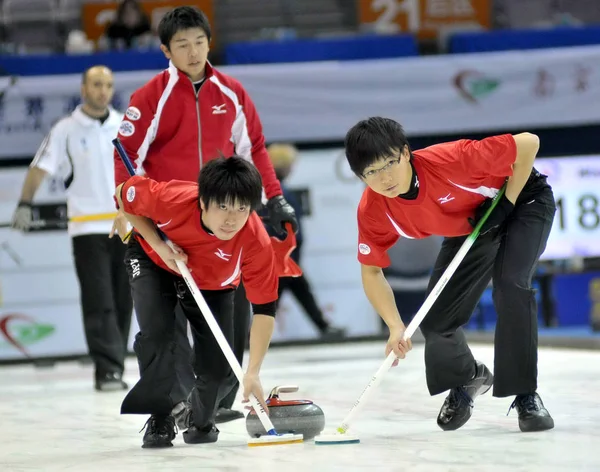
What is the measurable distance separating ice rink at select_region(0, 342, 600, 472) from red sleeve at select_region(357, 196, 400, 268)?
22.4 inches

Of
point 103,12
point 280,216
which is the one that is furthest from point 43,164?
point 103,12

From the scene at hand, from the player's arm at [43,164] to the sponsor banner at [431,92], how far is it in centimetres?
232

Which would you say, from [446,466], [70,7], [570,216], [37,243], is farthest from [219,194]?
[70,7]

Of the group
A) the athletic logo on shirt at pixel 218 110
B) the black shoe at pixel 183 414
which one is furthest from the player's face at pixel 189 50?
the black shoe at pixel 183 414

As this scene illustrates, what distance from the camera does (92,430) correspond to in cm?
408

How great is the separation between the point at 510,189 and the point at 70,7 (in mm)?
7134

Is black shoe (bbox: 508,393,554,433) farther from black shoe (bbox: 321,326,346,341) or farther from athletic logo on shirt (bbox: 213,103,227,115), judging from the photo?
black shoe (bbox: 321,326,346,341)

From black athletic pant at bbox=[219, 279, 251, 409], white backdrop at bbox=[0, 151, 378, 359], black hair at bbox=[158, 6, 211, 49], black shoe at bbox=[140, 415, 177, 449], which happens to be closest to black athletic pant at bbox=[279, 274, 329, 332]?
white backdrop at bbox=[0, 151, 378, 359]

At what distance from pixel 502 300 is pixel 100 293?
288 centimetres

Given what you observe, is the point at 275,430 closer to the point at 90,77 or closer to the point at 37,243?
the point at 90,77

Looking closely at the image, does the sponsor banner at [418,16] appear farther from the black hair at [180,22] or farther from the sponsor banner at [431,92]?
the black hair at [180,22]

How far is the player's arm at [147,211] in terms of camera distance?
3521 mm

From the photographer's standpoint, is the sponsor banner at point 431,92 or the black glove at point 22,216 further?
the sponsor banner at point 431,92

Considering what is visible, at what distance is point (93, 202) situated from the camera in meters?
5.88
